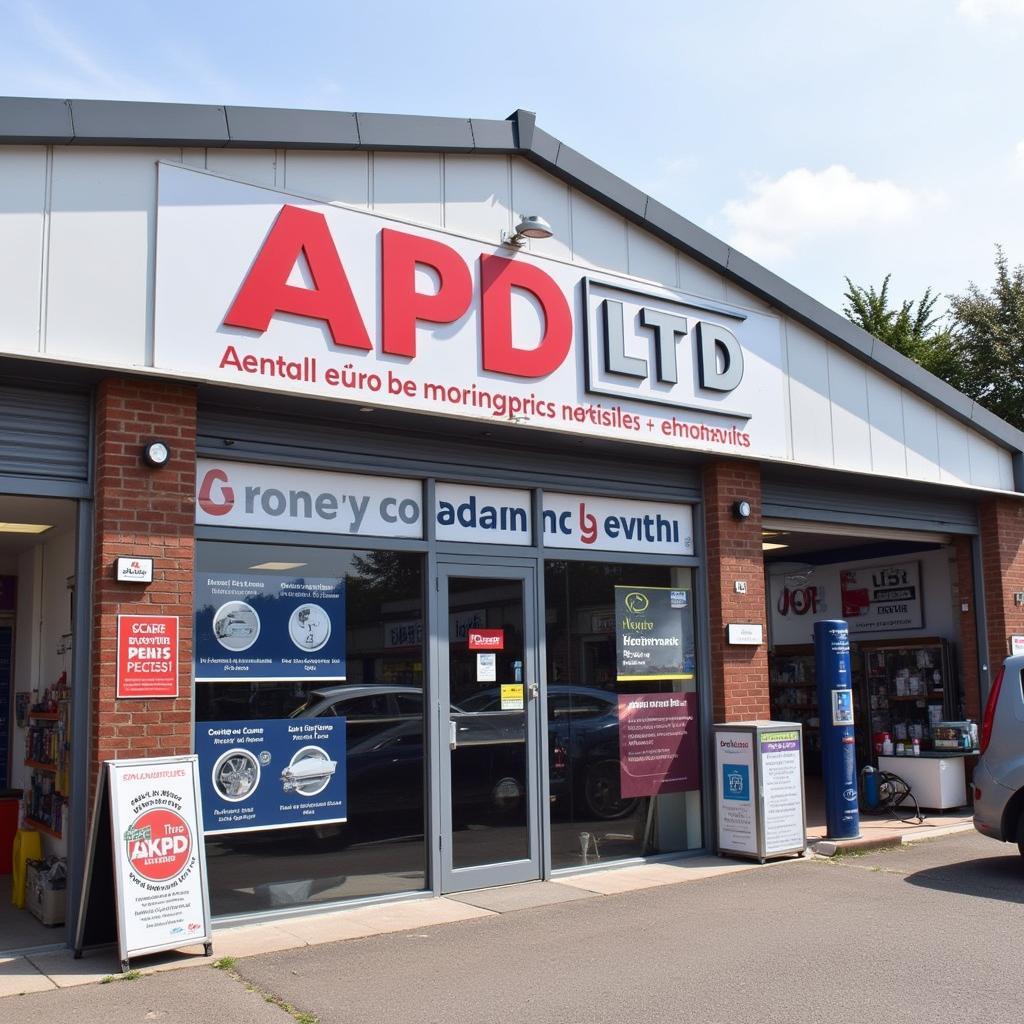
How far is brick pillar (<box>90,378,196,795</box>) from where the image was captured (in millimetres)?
7156

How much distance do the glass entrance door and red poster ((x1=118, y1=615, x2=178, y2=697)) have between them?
2.22m

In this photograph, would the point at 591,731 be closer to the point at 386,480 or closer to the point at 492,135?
the point at 386,480

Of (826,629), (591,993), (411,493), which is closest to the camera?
(591,993)

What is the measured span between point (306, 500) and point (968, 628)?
9135mm

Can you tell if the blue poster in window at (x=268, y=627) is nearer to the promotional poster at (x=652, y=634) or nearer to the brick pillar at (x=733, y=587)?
the promotional poster at (x=652, y=634)

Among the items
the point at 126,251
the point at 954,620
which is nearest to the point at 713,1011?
the point at 126,251

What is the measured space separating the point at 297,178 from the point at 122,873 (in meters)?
4.94

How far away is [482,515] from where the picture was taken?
932 centimetres

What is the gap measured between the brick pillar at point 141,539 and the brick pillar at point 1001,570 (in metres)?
10.1

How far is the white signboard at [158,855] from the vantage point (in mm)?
6602

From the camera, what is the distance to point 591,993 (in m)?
6.07

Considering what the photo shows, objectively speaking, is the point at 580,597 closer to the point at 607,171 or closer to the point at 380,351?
the point at 380,351

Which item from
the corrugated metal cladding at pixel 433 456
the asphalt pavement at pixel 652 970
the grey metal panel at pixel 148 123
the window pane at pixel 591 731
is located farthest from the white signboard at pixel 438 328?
the asphalt pavement at pixel 652 970

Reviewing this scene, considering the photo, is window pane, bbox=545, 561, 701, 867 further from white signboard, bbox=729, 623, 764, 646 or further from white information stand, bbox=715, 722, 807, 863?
white signboard, bbox=729, 623, 764, 646
